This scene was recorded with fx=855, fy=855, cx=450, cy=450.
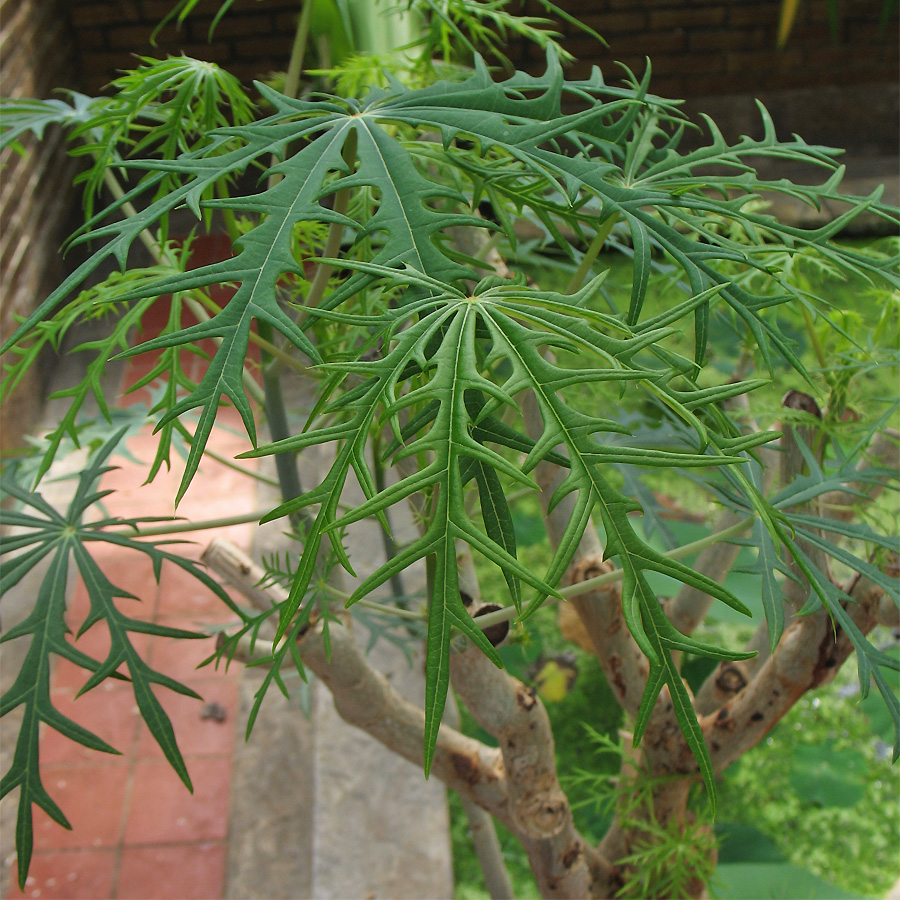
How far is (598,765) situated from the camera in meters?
1.32

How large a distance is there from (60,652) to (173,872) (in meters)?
0.78

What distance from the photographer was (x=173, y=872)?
120 cm

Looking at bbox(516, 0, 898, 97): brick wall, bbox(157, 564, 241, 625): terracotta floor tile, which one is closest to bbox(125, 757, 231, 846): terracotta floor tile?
bbox(157, 564, 241, 625): terracotta floor tile

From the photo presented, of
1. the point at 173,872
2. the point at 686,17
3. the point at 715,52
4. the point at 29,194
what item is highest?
the point at 686,17

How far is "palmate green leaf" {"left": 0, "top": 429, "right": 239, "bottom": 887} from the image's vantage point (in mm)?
536

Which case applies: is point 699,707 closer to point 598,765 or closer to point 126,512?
point 598,765

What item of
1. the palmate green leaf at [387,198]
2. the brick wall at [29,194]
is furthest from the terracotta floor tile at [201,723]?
the palmate green leaf at [387,198]

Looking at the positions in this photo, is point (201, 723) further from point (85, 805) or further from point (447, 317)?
point (447, 317)

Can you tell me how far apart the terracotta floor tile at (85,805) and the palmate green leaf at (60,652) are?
0.75m

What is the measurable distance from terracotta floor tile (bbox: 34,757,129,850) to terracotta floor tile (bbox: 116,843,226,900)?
2.2 inches

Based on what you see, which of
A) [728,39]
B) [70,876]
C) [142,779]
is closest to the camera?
[70,876]

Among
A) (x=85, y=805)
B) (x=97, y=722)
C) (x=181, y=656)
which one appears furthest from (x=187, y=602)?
(x=85, y=805)

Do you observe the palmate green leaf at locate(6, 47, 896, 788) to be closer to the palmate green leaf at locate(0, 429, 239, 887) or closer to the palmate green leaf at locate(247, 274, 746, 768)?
the palmate green leaf at locate(247, 274, 746, 768)

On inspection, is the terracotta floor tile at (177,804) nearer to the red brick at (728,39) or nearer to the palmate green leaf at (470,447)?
the palmate green leaf at (470,447)
